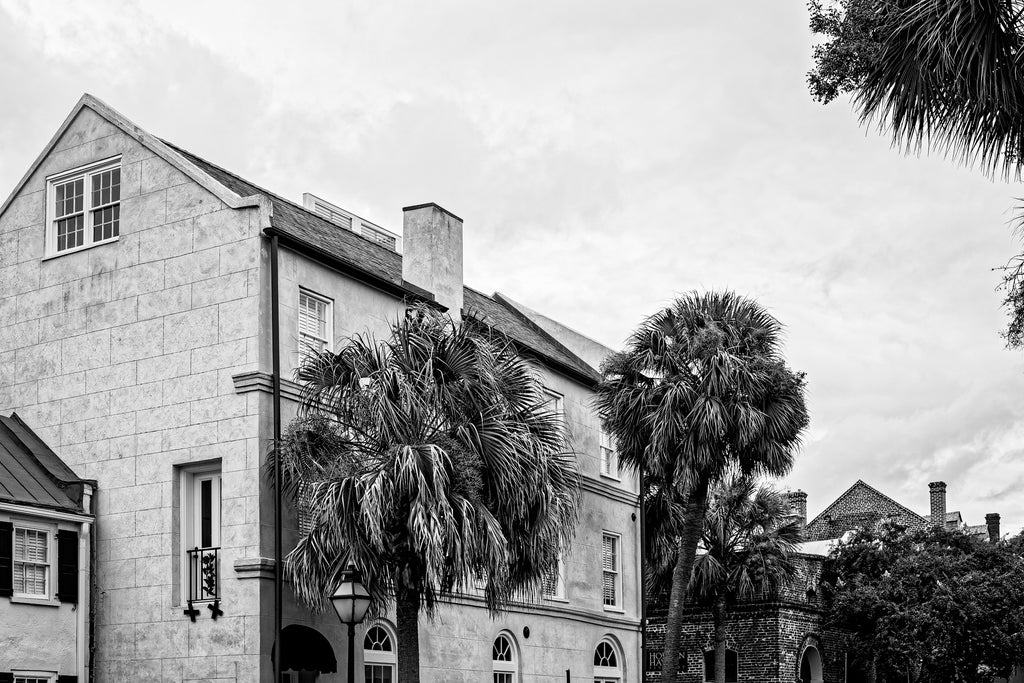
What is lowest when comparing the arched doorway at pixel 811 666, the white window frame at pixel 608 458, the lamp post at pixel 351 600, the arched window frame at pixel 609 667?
the arched doorway at pixel 811 666

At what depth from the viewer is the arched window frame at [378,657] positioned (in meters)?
23.4

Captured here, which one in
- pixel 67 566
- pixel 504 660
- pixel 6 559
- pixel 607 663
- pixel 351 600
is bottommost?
pixel 607 663

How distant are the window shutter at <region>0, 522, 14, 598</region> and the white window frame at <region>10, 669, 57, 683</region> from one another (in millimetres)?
1247

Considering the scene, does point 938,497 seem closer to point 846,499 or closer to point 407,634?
point 846,499

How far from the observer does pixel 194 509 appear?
22312 mm

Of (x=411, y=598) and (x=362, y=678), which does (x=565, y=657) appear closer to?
(x=362, y=678)

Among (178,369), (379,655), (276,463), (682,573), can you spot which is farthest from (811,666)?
(178,369)

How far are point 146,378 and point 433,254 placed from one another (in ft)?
24.4

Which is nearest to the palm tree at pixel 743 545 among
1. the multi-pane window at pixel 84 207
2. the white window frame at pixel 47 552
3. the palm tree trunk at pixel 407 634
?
the palm tree trunk at pixel 407 634

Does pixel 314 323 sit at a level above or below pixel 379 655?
above

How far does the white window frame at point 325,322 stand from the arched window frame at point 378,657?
5.27 meters

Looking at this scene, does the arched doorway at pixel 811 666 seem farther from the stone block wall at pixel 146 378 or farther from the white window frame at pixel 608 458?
the stone block wall at pixel 146 378

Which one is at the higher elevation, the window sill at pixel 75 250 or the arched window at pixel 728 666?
the window sill at pixel 75 250

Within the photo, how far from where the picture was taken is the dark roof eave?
73.1 feet
